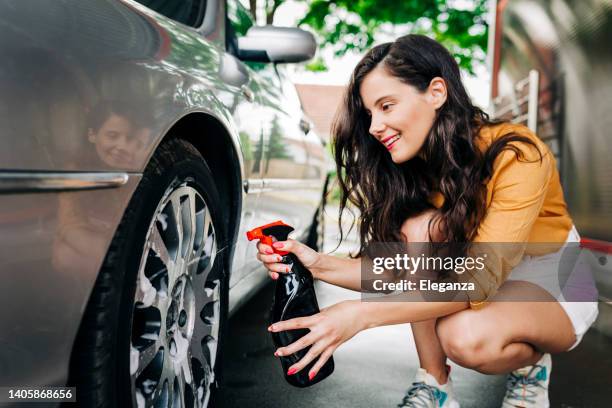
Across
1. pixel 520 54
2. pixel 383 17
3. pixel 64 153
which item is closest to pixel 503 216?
pixel 64 153

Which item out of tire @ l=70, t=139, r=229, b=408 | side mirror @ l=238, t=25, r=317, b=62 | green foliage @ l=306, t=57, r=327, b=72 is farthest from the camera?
green foliage @ l=306, t=57, r=327, b=72

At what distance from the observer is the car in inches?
39.4

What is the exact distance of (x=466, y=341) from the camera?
5.55ft

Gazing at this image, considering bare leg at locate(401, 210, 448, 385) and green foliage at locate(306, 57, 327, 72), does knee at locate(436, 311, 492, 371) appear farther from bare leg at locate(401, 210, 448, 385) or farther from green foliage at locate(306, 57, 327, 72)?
green foliage at locate(306, 57, 327, 72)

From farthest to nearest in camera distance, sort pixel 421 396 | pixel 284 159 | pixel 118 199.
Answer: pixel 284 159 → pixel 421 396 → pixel 118 199

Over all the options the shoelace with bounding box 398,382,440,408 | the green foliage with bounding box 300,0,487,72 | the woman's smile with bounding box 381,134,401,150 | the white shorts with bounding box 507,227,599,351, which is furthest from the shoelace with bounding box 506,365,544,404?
the green foliage with bounding box 300,0,487,72

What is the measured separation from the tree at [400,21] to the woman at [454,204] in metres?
9.29

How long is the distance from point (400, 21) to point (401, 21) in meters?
0.02

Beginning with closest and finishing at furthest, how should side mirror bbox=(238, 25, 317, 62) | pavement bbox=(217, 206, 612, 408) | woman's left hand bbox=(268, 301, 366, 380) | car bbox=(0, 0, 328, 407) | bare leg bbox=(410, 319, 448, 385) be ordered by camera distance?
car bbox=(0, 0, 328, 407)
woman's left hand bbox=(268, 301, 366, 380)
bare leg bbox=(410, 319, 448, 385)
pavement bbox=(217, 206, 612, 408)
side mirror bbox=(238, 25, 317, 62)

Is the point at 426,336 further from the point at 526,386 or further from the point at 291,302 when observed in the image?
the point at 291,302

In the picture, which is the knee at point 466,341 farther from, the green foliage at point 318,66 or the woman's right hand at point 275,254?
the green foliage at point 318,66

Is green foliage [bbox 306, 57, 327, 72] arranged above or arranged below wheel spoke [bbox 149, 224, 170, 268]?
above

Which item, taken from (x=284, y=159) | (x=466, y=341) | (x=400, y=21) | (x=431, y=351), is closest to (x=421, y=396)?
(x=431, y=351)

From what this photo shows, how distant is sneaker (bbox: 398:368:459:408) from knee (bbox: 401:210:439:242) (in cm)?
40
